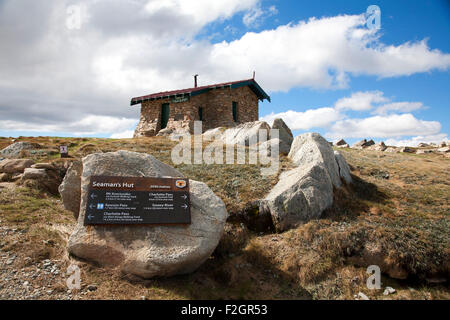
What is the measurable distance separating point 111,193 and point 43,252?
6.65 ft

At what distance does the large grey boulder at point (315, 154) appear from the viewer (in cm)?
983

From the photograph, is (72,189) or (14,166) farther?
(14,166)

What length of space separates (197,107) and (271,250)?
A: 1920 centimetres

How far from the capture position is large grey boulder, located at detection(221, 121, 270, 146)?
15305 mm

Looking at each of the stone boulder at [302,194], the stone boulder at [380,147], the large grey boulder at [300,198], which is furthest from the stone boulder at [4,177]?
the stone boulder at [380,147]

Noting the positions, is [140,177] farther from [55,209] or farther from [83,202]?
[55,209]

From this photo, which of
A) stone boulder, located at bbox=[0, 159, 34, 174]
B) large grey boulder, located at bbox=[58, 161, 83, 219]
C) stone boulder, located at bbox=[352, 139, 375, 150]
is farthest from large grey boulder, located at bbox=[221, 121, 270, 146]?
stone boulder, located at bbox=[352, 139, 375, 150]

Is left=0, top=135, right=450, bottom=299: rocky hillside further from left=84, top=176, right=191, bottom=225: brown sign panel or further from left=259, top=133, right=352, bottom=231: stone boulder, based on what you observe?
left=84, top=176, right=191, bottom=225: brown sign panel

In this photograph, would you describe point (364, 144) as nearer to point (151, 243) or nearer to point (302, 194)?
point (302, 194)

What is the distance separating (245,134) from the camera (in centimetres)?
1584

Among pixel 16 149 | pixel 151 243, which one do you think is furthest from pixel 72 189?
pixel 16 149

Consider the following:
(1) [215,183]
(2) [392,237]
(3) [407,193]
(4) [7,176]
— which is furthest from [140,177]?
(3) [407,193]

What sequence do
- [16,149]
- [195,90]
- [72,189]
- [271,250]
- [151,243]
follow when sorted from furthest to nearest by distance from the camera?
1. [195,90]
2. [16,149]
3. [72,189]
4. [271,250]
5. [151,243]

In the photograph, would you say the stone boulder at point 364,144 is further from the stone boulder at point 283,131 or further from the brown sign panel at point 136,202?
the brown sign panel at point 136,202
